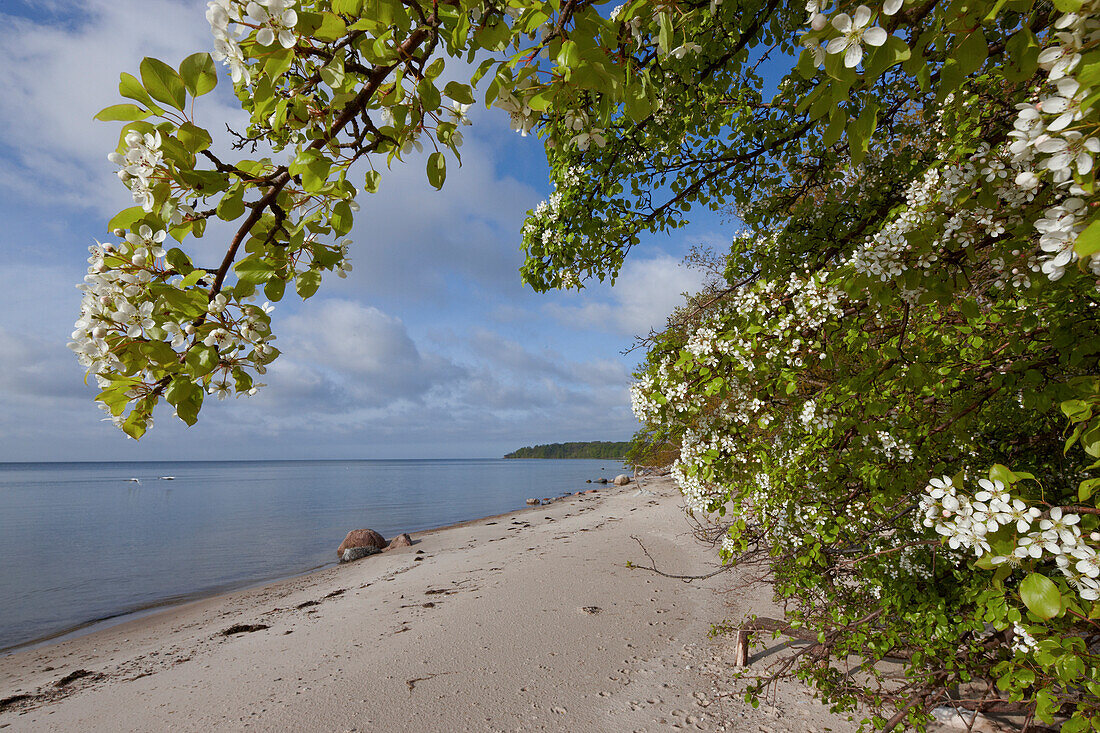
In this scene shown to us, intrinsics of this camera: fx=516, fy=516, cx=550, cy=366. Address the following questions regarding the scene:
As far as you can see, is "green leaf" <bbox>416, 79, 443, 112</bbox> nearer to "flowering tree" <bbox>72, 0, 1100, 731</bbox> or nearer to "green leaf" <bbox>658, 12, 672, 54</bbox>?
"flowering tree" <bbox>72, 0, 1100, 731</bbox>

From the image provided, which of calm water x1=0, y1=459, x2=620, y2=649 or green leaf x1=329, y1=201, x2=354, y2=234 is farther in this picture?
calm water x1=0, y1=459, x2=620, y2=649

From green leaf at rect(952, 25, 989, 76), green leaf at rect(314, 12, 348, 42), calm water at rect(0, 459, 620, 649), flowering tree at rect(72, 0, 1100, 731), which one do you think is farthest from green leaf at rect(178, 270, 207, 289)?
calm water at rect(0, 459, 620, 649)

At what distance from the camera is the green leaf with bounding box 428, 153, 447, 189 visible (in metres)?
1.58

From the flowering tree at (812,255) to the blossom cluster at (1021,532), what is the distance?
0.01m

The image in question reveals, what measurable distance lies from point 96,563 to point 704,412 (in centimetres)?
2356

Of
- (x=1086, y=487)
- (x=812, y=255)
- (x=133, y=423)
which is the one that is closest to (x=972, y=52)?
(x=1086, y=487)

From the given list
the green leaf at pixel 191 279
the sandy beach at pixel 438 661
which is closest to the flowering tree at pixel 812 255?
the green leaf at pixel 191 279

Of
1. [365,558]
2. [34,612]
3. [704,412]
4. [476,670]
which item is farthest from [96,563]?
[704,412]

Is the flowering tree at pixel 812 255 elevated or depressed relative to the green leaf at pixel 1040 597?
elevated

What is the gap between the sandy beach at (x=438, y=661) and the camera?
5.44 m

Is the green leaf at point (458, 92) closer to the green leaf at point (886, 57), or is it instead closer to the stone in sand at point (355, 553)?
the green leaf at point (886, 57)

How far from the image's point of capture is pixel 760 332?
3506 mm

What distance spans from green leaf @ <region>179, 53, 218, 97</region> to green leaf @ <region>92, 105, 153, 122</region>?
0.12m

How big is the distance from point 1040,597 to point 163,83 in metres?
2.90
